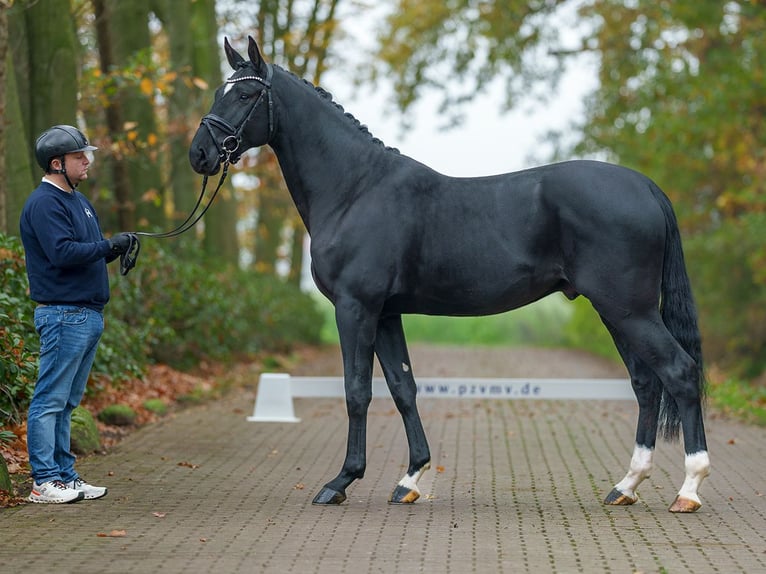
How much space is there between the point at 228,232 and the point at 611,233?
49.7 ft

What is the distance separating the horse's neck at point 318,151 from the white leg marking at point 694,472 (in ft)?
8.82

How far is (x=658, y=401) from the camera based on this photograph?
7062 mm

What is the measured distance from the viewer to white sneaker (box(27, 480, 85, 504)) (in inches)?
265

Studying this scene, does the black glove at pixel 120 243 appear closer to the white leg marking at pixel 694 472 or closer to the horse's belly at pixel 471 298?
the horse's belly at pixel 471 298

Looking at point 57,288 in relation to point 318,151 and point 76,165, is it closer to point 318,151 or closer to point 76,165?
point 76,165

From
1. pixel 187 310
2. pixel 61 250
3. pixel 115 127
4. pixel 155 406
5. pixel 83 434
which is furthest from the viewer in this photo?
pixel 187 310

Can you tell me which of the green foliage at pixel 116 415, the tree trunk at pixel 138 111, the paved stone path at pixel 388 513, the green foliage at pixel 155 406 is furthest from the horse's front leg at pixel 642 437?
the tree trunk at pixel 138 111

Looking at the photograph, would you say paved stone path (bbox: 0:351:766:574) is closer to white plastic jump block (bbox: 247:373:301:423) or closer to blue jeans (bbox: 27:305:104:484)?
blue jeans (bbox: 27:305:104:484)

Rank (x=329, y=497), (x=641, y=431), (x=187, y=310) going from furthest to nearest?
(x=187, y=310) < (x=641, y=431) < (x=329, y=497)

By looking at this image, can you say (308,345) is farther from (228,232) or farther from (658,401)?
(658,401)

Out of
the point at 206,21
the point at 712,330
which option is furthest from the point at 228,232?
the point at 712,330

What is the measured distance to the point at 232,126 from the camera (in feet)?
22.8

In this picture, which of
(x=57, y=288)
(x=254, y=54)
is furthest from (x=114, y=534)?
(x=254, y=54)

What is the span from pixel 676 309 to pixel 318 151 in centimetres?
252
